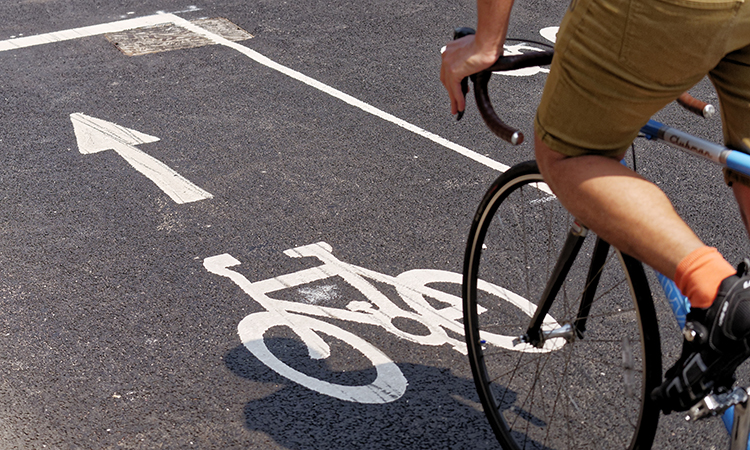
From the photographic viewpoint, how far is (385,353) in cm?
381

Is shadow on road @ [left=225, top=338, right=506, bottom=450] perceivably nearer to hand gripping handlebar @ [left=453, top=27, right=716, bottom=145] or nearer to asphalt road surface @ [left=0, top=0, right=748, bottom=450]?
asphalt road surface @ [left=0, top=0, right=748, bottom=450]

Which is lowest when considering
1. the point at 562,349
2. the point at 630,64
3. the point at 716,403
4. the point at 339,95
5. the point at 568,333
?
the point at 339,95

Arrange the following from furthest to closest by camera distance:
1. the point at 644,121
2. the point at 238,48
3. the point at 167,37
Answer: the point at 167,37 < the point at 238,48 < the point at 644,121

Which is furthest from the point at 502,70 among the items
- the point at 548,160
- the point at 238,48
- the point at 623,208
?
the point at 238,48

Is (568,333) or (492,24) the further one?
(568,333)

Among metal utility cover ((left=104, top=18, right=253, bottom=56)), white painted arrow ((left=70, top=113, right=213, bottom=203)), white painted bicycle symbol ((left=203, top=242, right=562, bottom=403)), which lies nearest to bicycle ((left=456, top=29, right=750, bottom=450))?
white painted bicycle symbol ((left=203, top=242, right=562, bottom=403))

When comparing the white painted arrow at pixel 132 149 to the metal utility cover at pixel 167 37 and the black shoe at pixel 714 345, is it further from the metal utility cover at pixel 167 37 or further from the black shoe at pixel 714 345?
the black shoe at pixel 714 345

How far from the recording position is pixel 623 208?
82.0 inches

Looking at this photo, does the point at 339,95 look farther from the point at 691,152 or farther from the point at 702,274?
the point at 702,274

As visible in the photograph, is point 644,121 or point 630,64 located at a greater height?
point 630,64

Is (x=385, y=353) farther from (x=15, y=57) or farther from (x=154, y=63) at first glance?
(x=15, y=57)

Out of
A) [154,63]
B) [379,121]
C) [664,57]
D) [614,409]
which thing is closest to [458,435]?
[614,409]

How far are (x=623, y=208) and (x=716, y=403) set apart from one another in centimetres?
51

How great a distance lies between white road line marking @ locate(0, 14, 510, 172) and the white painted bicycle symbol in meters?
1.57
